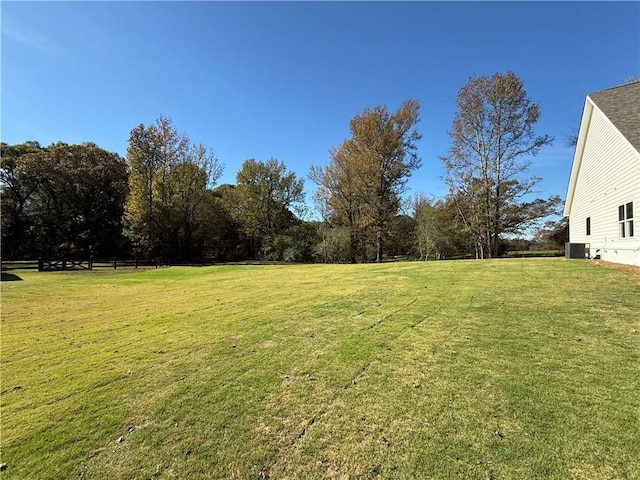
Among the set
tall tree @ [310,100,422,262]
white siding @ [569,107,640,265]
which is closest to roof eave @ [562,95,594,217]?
white siding @ [569,107,640,265]

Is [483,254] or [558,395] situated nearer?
[558,395]

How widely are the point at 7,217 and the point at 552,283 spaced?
4795 cm

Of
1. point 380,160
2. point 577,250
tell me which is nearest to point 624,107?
point 577,250

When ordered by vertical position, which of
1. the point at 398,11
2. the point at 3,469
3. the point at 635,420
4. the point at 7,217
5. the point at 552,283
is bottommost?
the point at 3,469

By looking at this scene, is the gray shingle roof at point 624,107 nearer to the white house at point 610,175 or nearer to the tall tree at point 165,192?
the white house at point 610,175

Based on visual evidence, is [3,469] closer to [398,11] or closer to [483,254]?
[398,11]

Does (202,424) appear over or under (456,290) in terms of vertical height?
under

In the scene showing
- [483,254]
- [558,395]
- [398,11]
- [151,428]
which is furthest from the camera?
[483,254]

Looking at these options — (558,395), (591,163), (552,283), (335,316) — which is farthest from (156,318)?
(591,163)

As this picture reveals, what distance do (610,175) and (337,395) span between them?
49.3 ft

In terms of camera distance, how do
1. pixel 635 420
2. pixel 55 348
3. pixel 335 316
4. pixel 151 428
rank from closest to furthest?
pixel 635 420 → pixel 151 428 → pixel 55 348 → pixel 335 316

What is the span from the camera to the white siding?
10180 mm

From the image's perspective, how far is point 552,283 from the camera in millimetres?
7594

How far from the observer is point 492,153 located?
21.8m
